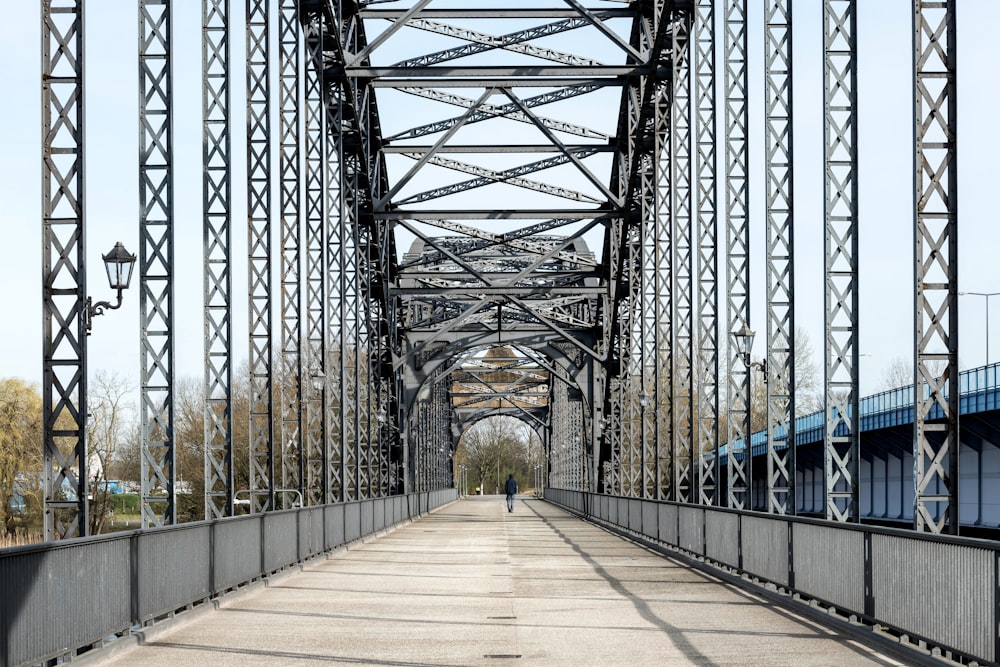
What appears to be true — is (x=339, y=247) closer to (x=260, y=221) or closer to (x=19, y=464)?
(x=260, y=221)

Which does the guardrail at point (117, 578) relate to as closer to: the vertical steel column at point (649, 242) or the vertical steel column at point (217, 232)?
the vertical steel column at point (217, 232)

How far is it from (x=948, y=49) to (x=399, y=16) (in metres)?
21.5

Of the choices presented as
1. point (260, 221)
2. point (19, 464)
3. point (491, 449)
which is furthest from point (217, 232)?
point (491, 449)

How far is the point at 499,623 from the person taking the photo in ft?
49.0

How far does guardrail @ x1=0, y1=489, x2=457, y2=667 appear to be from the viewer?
35.1 feet

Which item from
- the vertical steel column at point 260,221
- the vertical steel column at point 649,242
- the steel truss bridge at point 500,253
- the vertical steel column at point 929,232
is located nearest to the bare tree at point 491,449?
the steel truss bridge at point 500,253

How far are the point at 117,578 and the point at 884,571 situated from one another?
22.1ft

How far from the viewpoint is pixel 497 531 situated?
4297 cm

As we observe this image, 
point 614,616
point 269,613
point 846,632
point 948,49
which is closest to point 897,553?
point 846,632

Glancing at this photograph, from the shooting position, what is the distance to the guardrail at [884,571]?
438 inches

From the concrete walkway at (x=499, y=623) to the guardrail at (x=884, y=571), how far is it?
45 centimetres

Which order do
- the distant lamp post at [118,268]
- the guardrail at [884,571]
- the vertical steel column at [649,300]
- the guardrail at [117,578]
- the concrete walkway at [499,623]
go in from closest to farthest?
the guardrail at [117,578] → the guardrail at [884,571] → the concrete walkway at [499,623] → the distant lamp post at [118,268] → the vertical steel column at [649,300]

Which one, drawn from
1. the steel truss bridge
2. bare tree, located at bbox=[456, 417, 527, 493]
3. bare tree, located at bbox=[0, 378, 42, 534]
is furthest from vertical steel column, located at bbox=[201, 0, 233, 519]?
bare tree, located at bbox=[456, 417, 527, 493]

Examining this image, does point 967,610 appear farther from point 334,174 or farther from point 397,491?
point 397,491
